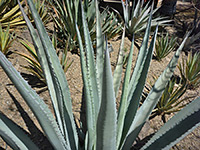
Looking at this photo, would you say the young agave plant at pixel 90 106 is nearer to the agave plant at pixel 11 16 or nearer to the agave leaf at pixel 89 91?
the agave leaf at pixel 89 91

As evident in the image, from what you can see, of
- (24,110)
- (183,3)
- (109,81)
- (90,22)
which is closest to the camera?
(109,81)

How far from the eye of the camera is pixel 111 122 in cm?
75

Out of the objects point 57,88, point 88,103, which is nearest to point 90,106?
point 88,103

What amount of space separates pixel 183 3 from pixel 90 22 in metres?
5.27

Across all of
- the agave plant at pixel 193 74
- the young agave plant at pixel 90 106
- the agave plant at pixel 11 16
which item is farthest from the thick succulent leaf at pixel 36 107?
the agave plant at pixel 11 16

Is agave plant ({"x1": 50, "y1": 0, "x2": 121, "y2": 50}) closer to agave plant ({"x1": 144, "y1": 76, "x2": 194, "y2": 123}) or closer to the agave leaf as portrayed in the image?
agave plant ({"x1": 144, "y1": 76, "x2": 194, "y2": 123})

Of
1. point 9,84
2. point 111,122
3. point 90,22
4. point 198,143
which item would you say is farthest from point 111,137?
point 90,22

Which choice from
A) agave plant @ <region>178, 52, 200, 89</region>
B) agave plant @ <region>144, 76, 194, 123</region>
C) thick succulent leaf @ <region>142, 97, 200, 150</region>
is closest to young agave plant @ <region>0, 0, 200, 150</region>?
thick succulent leaf @ <region>142, 97, 200, 150</region>

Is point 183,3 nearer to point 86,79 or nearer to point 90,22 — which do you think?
point 90,22

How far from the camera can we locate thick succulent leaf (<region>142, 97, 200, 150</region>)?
822 millimetres

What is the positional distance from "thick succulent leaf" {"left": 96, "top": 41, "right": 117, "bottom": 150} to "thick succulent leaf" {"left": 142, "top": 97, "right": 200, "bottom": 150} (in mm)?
248

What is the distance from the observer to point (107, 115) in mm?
712

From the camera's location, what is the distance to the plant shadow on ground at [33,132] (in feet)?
4.91

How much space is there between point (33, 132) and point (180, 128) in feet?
3.77
